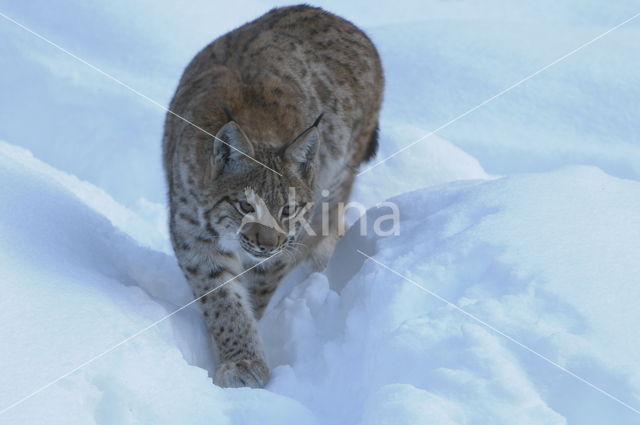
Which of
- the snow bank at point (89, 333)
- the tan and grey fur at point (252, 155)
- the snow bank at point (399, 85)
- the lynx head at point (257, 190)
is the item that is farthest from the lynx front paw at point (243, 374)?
the snow bank at point (399, 85)

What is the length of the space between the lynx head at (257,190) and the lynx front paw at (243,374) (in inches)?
19.4

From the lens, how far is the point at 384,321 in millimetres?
3445

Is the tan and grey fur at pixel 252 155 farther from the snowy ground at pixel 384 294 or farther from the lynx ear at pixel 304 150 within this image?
the snowy ground at pixel 384 294

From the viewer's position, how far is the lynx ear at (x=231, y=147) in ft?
12.1

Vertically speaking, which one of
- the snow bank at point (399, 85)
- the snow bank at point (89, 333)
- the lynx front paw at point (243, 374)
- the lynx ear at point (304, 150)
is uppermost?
the lynx ear at point (304, 150)

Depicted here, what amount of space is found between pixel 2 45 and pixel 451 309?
5996 mm

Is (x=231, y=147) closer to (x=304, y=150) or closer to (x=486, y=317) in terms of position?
(x=304, y=150)

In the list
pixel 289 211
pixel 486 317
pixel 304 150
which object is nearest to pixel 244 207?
pixel 289 211

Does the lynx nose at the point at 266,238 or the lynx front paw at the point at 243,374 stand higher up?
the lynx nose at the point at 266,238

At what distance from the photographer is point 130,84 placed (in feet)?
24.8

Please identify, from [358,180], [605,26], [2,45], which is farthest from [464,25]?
[2,45]

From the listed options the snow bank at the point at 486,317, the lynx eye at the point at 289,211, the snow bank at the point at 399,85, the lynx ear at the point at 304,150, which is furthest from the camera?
the snow bank at the point at 399,85

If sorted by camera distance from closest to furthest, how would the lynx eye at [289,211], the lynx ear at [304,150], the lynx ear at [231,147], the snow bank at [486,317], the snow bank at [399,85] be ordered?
1. the snow bank at [486,317]
2. the lynx ear at [231,147]
3. the lynx ear at [304,150]
4. the lynx eye at [289,211]
5. the snow bank at [399,85]

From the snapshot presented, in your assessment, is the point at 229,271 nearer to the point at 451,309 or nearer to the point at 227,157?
the point at 227,157
